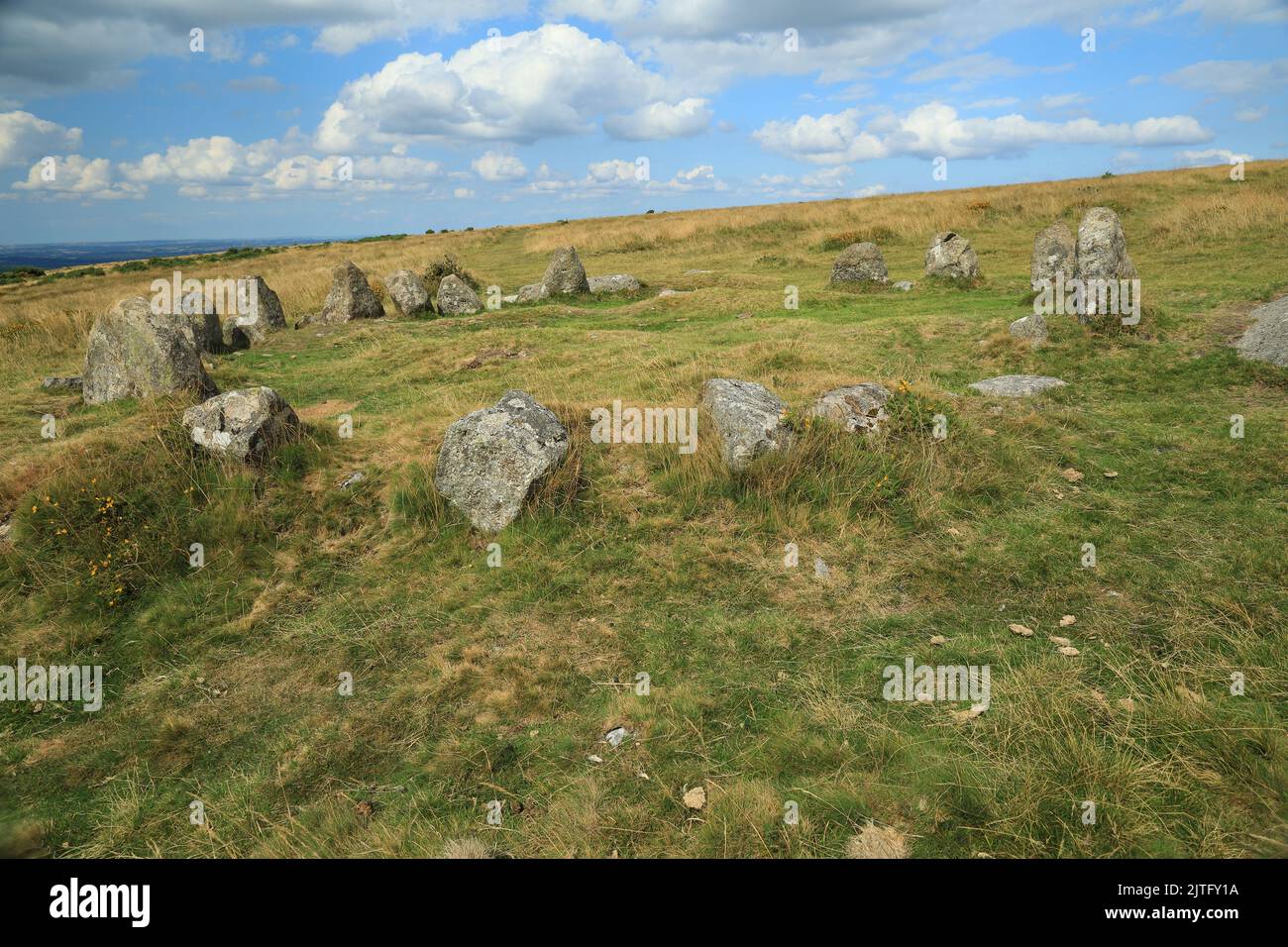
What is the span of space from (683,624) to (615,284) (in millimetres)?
19081

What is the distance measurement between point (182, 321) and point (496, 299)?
11922mm

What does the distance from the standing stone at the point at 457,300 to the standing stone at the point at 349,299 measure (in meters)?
2.02

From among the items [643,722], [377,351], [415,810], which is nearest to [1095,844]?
[643,722]

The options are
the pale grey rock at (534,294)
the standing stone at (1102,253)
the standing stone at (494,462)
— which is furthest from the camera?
the pale grey rock at (534,294)

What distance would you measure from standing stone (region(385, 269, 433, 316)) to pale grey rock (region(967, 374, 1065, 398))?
16.4 meters

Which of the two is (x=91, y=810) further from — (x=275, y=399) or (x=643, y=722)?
(x=275, y=399)

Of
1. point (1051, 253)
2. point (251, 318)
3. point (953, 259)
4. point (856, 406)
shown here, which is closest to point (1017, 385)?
point (856, 406)

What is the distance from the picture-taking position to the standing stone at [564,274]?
2350 cm

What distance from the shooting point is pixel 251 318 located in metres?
19.8

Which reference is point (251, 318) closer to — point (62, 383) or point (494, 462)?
point (62, 383)

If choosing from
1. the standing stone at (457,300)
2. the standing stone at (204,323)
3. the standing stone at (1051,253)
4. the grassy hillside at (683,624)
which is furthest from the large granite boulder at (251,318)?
the standing stone at (1051,253)

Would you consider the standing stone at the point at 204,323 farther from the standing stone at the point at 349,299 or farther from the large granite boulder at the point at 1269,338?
the large granite boulder at the point at 1269,338

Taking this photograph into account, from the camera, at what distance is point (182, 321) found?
12023 mm

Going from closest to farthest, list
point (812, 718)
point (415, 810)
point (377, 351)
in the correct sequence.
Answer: point (415, 810)
point (812, 718)
point (377, 351)
